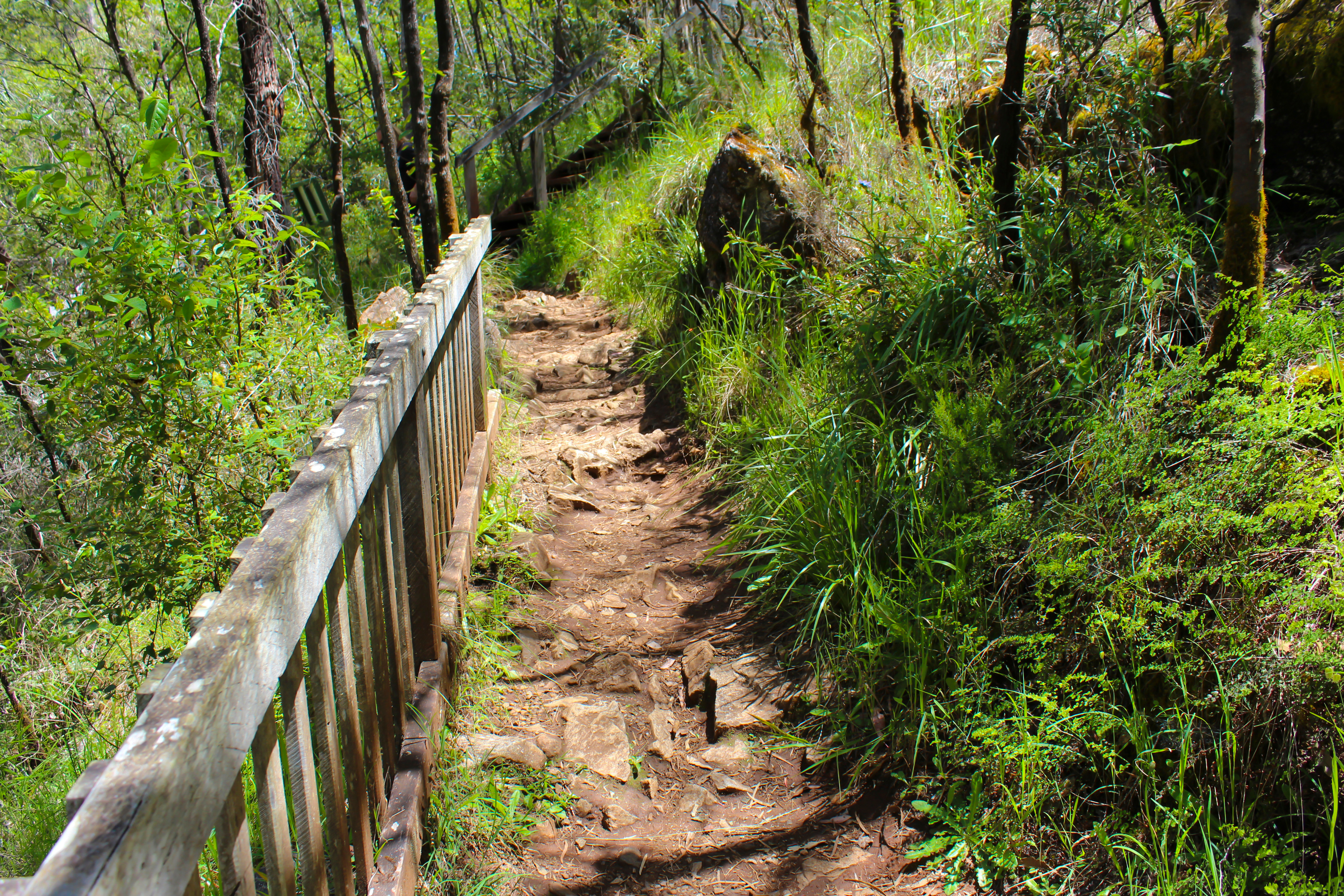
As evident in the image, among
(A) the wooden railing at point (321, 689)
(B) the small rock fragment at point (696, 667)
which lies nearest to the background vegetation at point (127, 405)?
(A) the wooden railing at point (321, 689)

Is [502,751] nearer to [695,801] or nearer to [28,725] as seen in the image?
[695,801]

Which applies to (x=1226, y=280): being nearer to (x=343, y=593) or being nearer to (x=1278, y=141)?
(x=1278, y=141)

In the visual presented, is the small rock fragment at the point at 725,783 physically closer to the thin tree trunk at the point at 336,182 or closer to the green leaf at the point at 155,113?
the green leaf at the point at 155,113

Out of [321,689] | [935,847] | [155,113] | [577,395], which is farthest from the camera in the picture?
[577,395]

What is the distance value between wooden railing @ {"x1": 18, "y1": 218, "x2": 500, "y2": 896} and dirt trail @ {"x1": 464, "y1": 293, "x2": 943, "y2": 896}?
1.46 ft

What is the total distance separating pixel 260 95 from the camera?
6500mm

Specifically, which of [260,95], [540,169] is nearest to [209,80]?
[260,95]

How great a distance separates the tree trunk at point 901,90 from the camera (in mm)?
4984

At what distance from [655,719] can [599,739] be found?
10.0 inches

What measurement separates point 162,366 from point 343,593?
61.7 inches

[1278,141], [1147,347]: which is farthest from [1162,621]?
[1278,141]

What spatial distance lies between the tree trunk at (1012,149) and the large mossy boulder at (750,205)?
140cm

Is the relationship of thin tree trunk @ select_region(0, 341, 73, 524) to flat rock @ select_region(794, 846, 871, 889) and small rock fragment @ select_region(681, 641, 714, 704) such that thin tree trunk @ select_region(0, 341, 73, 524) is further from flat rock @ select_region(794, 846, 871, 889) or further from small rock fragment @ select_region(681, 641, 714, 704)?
flat rock @ select_region(794, 846, 871, 889)

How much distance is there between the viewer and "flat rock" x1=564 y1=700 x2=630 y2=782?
286 cm
